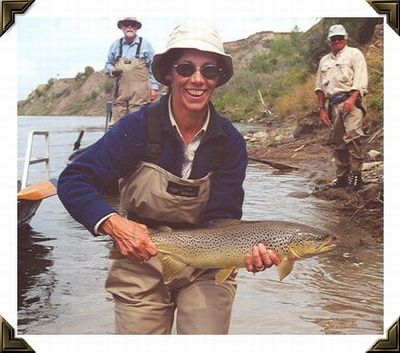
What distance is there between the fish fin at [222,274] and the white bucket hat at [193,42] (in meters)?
0.83

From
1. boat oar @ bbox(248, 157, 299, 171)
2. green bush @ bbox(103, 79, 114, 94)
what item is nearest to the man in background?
boat oar @ bbox(248, 157, 299, 171)

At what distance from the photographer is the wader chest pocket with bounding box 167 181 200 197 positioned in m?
2.72

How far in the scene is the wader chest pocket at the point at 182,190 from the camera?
2.72 m

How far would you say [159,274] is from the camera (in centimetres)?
277

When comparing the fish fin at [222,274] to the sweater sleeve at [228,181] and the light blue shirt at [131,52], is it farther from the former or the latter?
the light blue shirt at [131,52]

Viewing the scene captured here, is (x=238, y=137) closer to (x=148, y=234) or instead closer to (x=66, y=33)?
(x=148, y=234)

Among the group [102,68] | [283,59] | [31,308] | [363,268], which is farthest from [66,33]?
[363,268]

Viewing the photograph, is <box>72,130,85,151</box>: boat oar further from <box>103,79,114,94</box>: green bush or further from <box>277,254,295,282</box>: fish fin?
<box>277,254,295,282</box>: fish fin

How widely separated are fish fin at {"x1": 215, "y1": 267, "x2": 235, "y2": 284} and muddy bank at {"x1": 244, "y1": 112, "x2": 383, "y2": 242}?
1029 millimetres

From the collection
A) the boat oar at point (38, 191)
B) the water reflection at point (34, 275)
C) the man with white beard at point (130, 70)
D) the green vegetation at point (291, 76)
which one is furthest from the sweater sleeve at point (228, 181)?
the boat oar at point (38, 191)

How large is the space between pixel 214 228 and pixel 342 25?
1.40m

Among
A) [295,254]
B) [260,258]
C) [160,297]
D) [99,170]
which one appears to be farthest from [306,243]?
[99,170]

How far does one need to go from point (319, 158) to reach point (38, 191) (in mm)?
1656

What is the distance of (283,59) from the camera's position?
3873mm
